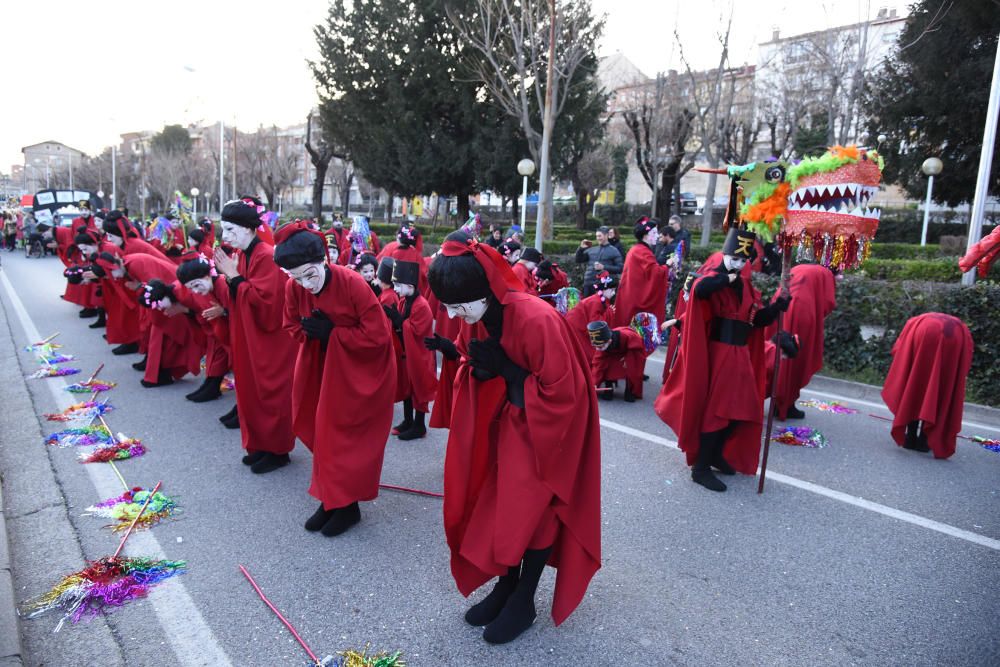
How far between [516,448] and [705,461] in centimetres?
273

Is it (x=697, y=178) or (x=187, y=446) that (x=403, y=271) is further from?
(x=697, y=178)

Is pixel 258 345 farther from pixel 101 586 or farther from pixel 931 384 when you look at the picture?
pixel 931 384

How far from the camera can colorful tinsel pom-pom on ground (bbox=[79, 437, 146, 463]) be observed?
16.9 ft

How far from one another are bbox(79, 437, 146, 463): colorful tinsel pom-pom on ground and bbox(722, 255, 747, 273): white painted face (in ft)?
16.2

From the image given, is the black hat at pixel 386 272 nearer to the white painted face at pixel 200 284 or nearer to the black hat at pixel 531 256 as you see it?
the white painted face at pixel 200 284

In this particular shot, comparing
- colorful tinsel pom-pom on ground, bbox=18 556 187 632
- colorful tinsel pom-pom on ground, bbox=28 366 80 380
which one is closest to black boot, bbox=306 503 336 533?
colorful tinsel pom-pom on ground, bbox=18 556 187 632

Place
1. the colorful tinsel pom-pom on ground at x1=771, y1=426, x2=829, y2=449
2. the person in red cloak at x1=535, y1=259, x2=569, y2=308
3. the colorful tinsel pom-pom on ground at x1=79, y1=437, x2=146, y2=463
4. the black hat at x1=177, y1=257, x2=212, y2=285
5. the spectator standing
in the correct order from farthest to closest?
the spectator standing < the person in red cloak at x1=535, y1=259, x2=569, y2=308 < the colorful tinsel pom-pom on ground at x1=771, y1=426, x2=829, y2=449 < the black hat at x1=177, y1=257, x2=212, y2=285 < the colorful tinsel pom-pom on ground at x1=79, y1=437, x2=146, y2=463

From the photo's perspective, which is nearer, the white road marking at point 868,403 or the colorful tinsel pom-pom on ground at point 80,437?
the colorful tinsel pom-pom on ground at point 80,437

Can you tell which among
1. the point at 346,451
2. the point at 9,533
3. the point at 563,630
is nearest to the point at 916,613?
the point at 563,630

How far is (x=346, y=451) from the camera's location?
156 inches

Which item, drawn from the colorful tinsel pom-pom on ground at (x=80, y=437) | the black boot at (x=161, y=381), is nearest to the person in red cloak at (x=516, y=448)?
the colorful tinsel pom-pom on ground at (x=80, y=437)

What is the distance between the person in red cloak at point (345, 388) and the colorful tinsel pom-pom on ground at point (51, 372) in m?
5.72

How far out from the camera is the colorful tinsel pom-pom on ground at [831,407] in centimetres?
729

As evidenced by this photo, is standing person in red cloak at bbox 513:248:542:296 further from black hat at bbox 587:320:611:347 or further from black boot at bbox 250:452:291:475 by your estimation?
black boot at bbox 250:452:291:475
